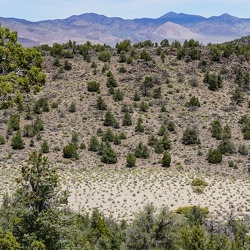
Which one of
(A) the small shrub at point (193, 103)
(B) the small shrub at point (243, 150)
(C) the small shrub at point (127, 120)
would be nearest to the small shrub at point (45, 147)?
(C) the small shrub at point (127, 120)

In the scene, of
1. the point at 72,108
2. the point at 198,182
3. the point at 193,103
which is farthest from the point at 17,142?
the point at 193,103

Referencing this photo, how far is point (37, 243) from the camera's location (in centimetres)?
964

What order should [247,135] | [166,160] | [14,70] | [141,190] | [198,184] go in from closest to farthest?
1. [14,70]
2. [141,190]
3. [198,184]
4. [166,160]
5. [247,135]

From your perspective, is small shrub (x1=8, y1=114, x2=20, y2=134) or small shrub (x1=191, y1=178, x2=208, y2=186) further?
small shrub (x1=8, y1=114, x2=20, y2=134)

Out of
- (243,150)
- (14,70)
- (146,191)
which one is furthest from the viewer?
(243,150)

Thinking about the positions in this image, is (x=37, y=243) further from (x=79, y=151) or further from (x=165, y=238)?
(x=79, y=151)

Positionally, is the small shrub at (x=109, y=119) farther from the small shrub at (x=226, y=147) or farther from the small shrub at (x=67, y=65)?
the small shrub at (x=67, y=65)

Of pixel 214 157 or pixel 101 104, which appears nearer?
pixel 214 157

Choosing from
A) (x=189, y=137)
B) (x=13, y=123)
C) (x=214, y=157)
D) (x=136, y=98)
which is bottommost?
(x=214, y=157)

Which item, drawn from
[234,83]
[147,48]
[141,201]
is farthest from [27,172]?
[147,48]

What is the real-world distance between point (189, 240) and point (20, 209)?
302 inches

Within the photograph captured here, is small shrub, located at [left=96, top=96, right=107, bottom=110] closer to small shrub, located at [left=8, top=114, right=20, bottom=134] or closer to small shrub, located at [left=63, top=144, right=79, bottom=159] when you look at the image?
small shrub, located at [left=8, top=114, right=20, bottom=134]

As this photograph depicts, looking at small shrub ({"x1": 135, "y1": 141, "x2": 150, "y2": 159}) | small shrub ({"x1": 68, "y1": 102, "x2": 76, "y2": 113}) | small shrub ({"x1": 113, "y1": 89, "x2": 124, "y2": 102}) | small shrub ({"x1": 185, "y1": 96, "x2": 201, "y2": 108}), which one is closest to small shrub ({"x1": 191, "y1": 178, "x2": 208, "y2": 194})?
small shrub ({"x1": 135, "y1": 141, "x2": 150, "y2": 159})

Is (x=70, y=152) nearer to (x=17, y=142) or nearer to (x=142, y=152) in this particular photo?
(x=17, y=142)
